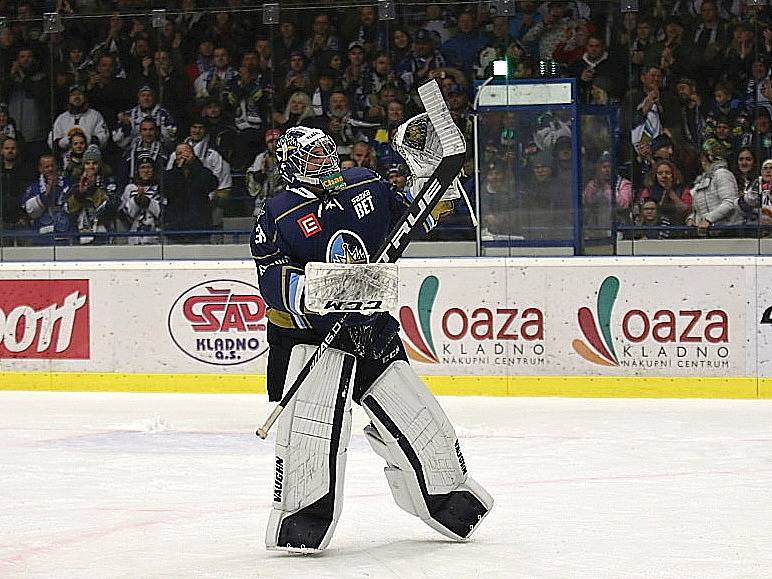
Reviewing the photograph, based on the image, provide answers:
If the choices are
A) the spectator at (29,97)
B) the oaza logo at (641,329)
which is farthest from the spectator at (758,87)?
the spectator at (29,97)

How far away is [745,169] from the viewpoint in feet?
28.8

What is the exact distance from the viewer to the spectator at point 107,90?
977 cm

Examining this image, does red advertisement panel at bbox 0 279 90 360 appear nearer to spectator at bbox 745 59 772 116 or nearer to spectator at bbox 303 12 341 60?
spectator at bbox 303 12 341 60

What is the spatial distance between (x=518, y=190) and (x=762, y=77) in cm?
158

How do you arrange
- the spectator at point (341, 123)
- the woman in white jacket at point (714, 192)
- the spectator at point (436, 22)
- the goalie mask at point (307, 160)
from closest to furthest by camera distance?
the goalie mask at point (307, 160) → the woman in white jacket at point (714, 192) → the spectator at point (436, 22) → the spectator at point (341, 123)

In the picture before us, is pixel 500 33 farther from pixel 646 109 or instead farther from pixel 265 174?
pixel 265 174

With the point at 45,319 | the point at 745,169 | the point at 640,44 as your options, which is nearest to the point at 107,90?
the point at 45,319

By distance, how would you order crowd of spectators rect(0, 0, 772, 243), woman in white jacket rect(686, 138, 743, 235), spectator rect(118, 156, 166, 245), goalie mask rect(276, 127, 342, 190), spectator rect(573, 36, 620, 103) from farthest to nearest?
spectator rect(118, 156, 166, 245) < spectator rect(573, 36, 620, 103) < crowd of spectators rect(0, 0, 772, 243) < woman in white jacket rect(686, 138, 743, 235) < goalie mask rect(276, 127, 342, 190)

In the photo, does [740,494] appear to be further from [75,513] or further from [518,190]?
[518,190]

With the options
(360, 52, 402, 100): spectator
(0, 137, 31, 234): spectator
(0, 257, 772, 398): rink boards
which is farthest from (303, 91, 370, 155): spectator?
(0, 137, 31, 234): spectator

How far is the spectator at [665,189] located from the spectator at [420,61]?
4.88ft

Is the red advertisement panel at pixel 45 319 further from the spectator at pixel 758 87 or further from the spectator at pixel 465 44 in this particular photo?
the spectator at pixel 758 87

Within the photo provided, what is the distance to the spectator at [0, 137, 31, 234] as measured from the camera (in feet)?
32.5

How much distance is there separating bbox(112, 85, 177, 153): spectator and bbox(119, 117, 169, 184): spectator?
0.02 metres
